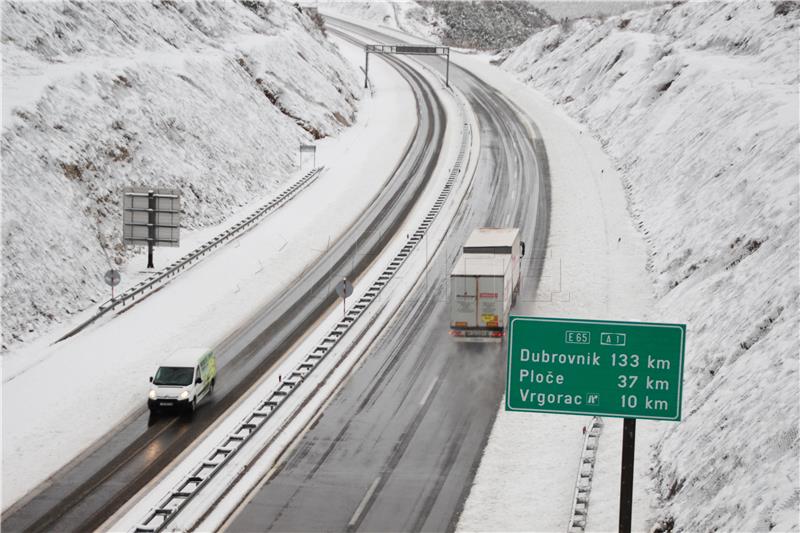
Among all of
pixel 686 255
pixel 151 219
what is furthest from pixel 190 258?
pixel 686 255

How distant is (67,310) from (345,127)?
40625 millimetres

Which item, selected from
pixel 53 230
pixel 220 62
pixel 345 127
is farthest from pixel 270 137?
pixel 53 230

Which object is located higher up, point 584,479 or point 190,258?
point 190,258

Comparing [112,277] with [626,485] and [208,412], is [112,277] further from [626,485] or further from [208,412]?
[626,485]

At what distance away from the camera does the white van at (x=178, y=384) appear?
32.3 metres

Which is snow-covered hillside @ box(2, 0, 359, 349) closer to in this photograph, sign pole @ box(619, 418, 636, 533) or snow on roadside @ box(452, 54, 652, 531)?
snow on roadside @ box(452, 54, 652, 531)

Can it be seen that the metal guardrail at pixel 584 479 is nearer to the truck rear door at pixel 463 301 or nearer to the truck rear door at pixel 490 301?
the truck rear door at pixel 490 301

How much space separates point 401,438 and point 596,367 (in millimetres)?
15145

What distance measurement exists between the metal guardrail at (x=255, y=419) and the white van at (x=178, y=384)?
2.23 meters

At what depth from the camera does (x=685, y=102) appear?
6178cm

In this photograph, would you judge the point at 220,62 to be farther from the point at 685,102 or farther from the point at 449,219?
the point at 685,102

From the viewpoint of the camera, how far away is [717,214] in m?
42.8

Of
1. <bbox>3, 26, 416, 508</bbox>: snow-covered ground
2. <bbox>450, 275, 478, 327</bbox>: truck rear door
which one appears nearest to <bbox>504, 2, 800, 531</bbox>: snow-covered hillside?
<bbox>450, 275, 478, 327</bbox>: truck rear door

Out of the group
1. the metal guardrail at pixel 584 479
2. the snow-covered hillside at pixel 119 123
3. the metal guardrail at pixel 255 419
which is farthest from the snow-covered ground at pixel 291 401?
the snow-covered hillside at pixel 119 123
